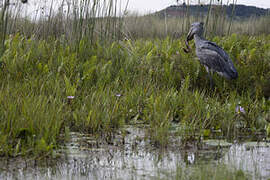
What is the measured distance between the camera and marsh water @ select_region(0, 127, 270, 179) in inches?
96.1

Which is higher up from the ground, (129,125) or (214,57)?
(214,57)

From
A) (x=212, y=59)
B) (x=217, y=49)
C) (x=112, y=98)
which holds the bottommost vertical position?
(x=112, y=98)

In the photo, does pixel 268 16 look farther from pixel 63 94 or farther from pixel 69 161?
pixel 69 161

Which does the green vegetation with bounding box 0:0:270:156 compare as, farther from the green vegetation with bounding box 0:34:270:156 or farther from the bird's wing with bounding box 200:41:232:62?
the bird's wing with bounding box 200:41:232:62

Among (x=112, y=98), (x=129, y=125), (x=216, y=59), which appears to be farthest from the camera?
(x=216, y=59)

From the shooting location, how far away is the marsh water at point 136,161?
2441mm

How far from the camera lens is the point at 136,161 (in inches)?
107

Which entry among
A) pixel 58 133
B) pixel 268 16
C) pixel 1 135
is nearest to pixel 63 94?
pixel 58 133

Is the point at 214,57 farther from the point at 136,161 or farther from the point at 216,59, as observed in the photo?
the point at 136,161

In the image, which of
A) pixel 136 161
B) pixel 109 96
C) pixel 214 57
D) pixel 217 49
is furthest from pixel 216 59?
pixel 136 161

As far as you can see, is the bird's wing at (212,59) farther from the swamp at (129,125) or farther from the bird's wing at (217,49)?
the swamp at (129,125)

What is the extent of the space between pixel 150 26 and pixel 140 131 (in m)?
14.6

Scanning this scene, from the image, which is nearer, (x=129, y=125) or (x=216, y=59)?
(x=129, y=125)

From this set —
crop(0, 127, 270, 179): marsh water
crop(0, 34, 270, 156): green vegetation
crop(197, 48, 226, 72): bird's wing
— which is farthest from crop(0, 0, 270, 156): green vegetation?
crop(197, 48, 226, 72): bird's wing
